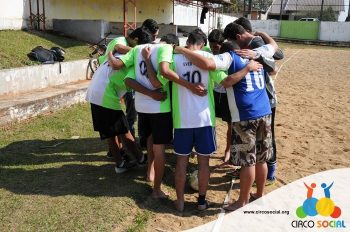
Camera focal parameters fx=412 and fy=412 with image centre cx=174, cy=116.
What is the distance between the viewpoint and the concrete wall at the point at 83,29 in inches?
634

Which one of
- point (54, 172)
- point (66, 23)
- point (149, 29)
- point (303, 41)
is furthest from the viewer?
point (303, 41)

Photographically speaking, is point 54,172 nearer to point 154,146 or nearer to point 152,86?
point 154,146

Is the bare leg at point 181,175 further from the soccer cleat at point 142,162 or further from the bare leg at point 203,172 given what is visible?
the soccer cleat at point 142,162

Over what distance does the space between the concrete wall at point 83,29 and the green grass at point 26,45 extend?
86 centimetres

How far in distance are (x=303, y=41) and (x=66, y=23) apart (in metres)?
28.2

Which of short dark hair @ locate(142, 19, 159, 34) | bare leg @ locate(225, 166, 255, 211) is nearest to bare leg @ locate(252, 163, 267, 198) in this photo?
bare leg @ locate(225, 166, 255, 211)

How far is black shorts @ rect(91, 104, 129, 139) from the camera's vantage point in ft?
16.1

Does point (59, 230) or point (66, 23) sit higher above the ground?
point (66, 23)

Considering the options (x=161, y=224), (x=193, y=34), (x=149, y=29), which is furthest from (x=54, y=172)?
(x=193, y=34)

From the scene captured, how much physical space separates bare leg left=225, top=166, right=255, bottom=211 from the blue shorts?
40cm

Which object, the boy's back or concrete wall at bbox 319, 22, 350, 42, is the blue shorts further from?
concrete wall at bbox 319, 22, 350, 42

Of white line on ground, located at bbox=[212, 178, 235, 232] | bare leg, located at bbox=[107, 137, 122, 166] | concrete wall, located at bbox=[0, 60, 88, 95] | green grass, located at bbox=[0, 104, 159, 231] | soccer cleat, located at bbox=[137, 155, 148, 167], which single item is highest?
concrete wall, located at bbox=[0, 60, 88, 95]

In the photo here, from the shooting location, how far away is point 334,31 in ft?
130

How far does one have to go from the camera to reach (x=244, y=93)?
404 cm
